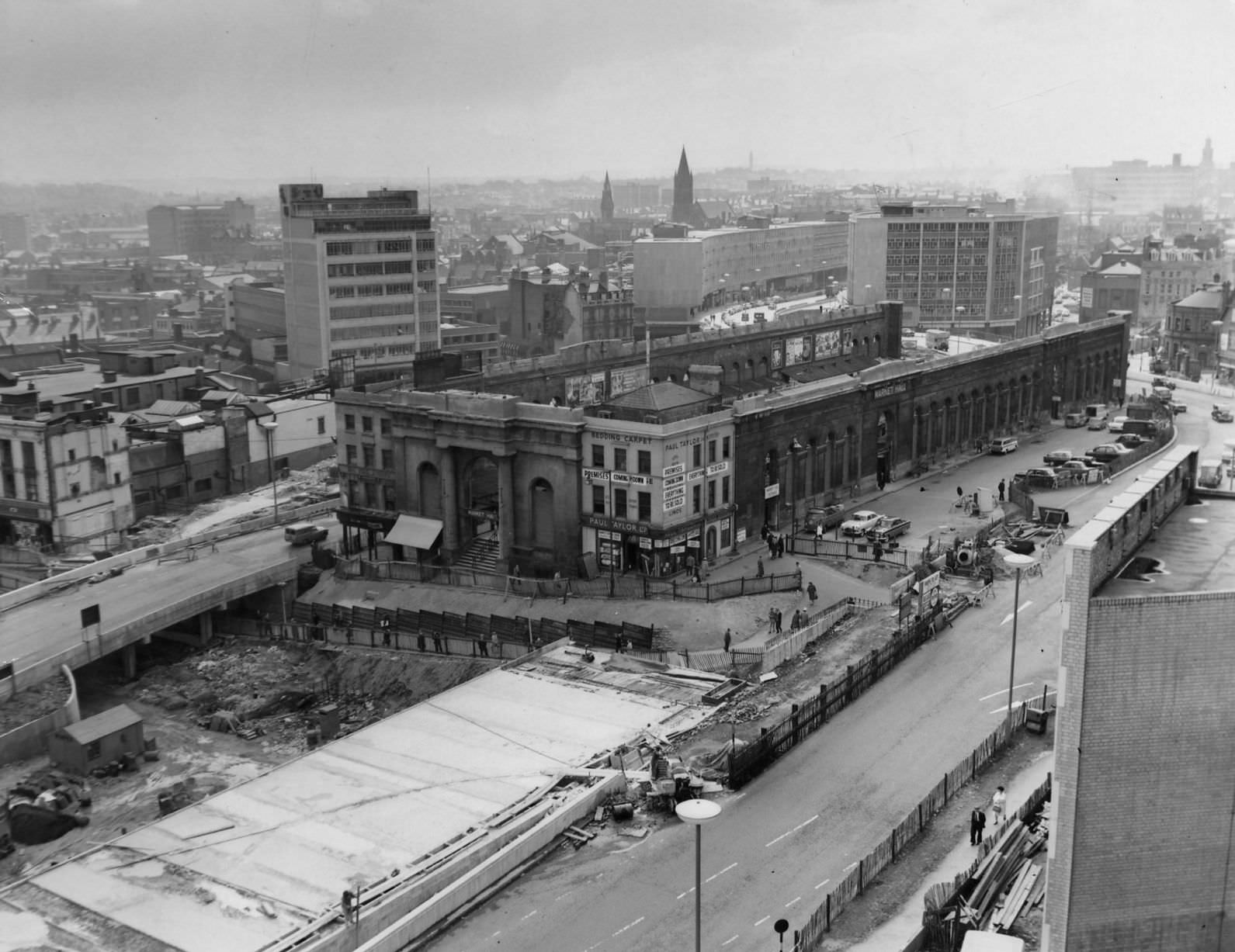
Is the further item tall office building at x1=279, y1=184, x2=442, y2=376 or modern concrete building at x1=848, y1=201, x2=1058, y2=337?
modern concrete building at x1=848, y1=201, x2=1058, y2=337

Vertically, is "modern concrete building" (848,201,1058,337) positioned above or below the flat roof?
above

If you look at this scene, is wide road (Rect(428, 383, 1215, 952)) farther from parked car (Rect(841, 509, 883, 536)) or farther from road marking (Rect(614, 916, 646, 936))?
parked car (Rect(841, 509, 883, 536))

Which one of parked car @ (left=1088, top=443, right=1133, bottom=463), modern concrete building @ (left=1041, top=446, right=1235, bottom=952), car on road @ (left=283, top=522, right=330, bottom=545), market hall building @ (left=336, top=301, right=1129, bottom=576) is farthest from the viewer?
parked car @ (left=1088, top=443, right=1133, bottom=463)

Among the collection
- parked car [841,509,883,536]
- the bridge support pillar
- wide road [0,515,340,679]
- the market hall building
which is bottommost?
the bridge support pillar

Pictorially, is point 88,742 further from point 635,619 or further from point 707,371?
point 707,371

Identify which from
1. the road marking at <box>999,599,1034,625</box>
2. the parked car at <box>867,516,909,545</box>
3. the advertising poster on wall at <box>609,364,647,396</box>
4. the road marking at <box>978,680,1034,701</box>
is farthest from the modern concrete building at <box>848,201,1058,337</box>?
the road marking at <box>978,680,1034,701</box>

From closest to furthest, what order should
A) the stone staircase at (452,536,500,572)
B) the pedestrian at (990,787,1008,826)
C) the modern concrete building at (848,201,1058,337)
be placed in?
the pedestrian at (990,787,1008,826)
the stone staircase at (452,536,500,572)
the modern concrete building at (848,201,1058,337)
